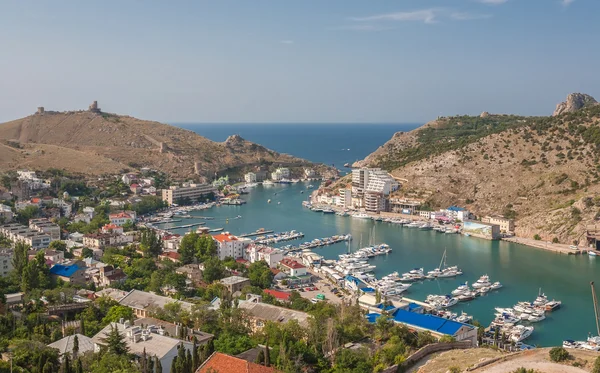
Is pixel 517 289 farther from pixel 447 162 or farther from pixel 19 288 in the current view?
pixel 447 162

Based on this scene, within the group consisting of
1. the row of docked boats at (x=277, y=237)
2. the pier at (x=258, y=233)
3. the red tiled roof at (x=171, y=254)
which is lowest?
the pier at (x=258, y=233)

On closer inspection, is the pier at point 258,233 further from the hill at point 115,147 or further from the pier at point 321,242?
the hill at point 115,147

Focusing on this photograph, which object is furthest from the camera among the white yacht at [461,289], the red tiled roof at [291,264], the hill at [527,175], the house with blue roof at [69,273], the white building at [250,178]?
the white building at [250,178]

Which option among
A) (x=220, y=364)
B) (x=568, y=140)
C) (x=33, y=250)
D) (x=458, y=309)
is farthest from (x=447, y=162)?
(x=220, y=364)

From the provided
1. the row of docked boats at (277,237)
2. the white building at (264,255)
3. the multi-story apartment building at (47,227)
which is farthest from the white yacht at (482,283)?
the multi-story apartment building at (47,227)

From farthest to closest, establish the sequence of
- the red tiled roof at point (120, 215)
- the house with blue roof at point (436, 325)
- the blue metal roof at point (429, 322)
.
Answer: the red tiled roof at point (120, 215)
the blue metal roof at point (429, 322)
the house with blue roof at point (436, 325)

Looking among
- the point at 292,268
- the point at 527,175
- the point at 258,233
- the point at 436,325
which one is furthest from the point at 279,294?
the point at 527,175

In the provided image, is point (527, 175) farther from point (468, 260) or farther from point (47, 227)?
point (47, 227)
